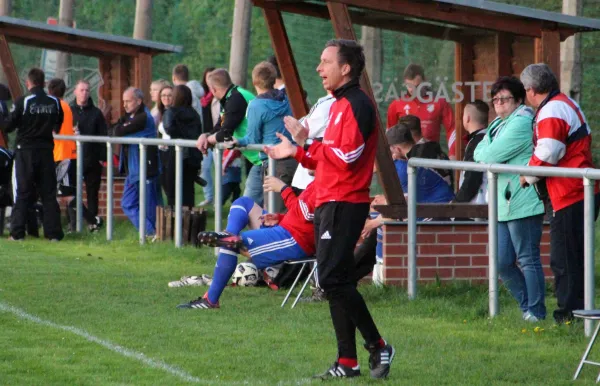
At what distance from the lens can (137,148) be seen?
17.1 metres

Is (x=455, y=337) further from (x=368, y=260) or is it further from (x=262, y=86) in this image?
(x=262, y=86)

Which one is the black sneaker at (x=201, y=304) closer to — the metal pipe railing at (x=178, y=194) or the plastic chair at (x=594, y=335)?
the plastic chair at (x=594, y=335)

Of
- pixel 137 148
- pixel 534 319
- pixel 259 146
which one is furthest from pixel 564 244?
pixel 137 148

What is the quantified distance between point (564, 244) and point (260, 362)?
91.9 inches

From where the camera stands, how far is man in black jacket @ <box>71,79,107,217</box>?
18.4 metres

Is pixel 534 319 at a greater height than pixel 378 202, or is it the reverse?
pixel 378 202

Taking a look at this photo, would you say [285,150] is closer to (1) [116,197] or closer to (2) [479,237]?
(2) [479,237]

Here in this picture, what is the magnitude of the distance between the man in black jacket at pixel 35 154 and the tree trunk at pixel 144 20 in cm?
861

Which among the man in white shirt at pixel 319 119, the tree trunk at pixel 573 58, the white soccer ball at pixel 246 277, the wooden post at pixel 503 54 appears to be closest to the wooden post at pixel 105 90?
the tree trunk at pixel 573 58

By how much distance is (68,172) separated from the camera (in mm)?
18438

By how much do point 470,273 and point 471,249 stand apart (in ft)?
0.68

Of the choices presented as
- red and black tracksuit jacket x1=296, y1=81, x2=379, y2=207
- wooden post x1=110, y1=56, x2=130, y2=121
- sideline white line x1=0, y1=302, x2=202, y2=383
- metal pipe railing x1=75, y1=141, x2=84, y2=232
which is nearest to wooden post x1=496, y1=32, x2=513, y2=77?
sideline white line x1=0, y1=302, x2=202, y2=383

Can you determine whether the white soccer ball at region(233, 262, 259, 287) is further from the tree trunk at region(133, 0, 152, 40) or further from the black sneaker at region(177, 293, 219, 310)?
the tree trunk at region(133, 0, 152, 40)

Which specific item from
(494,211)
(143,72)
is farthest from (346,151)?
(143,72)
